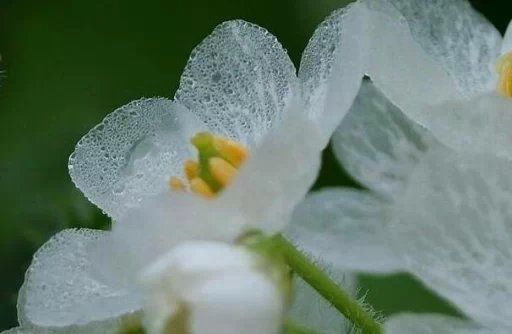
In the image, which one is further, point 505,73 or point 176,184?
point 505,73

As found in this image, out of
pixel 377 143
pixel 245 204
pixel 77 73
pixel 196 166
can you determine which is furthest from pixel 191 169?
pixel 77 73

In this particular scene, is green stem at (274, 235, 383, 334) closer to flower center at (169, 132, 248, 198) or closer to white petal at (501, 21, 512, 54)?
flower center at (169, 132, 248, 198)

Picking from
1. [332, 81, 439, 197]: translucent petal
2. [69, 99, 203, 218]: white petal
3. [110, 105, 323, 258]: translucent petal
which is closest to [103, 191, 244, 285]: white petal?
[110, 105, 323, 258]: translucent petal

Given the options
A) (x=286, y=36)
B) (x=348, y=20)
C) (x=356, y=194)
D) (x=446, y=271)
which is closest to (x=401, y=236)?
(x=446, y=271)

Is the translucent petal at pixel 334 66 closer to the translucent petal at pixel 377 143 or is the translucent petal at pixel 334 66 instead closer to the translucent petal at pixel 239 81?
the translucent petal at pixel 239 81

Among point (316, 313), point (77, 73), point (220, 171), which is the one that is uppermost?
point (220, 171)

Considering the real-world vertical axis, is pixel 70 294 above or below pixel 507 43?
below

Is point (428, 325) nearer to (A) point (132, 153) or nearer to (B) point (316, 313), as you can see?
(B) point (316, 313)
